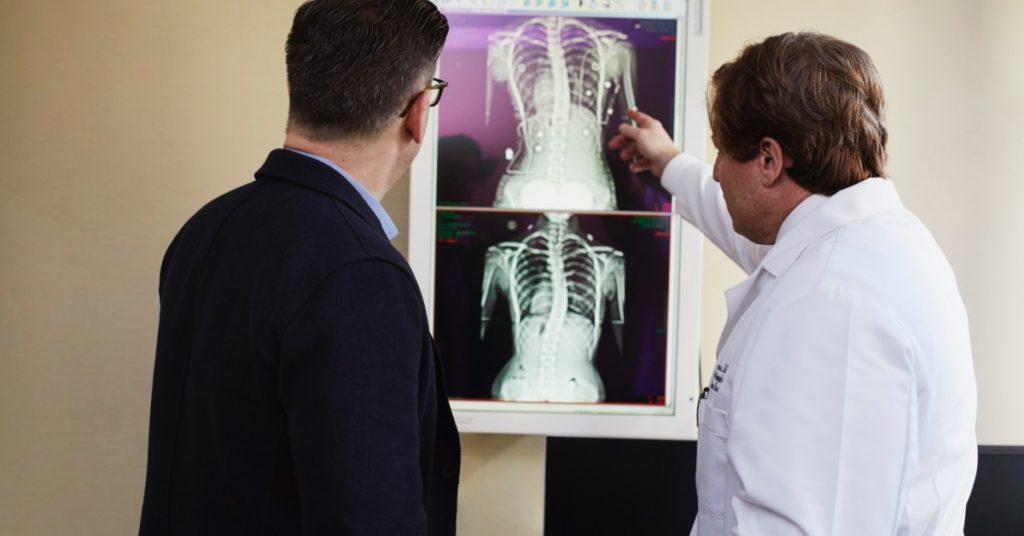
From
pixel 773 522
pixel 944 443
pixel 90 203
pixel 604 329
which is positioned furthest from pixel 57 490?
pixel 944 443

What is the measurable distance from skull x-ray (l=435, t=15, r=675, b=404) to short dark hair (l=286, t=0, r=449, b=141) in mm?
714

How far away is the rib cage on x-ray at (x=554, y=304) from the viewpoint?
1.65 meters

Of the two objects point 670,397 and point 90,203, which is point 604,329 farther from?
point 90,203

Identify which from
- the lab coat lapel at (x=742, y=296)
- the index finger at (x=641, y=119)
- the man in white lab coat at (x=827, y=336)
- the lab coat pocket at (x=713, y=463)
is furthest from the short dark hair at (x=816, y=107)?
the index finger at (x=641, y=119)

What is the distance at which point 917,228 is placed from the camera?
3.48ft

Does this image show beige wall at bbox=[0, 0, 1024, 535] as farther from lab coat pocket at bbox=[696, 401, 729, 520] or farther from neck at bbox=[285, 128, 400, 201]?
neck at bbox=[285, 128, 400, 201]

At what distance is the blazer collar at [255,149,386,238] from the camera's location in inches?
34.9

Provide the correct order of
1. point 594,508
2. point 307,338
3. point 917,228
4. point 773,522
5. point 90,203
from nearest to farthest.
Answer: point 307,338, point 773,522, point 917,228, point 594,508, point 90,203

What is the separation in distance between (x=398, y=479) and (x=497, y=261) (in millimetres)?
864

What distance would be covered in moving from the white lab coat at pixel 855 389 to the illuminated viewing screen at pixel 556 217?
58 centimetres

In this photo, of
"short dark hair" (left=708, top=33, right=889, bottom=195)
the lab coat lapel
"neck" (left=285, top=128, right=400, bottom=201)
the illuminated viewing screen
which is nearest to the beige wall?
Result: the illuminated viewing screen

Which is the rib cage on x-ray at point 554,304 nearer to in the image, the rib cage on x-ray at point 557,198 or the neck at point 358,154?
the rib cage on x-ray at point 557,198

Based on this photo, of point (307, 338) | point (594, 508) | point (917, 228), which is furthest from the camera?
point (594, 508)

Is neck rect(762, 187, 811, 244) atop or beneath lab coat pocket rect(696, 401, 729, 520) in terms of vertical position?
atop
